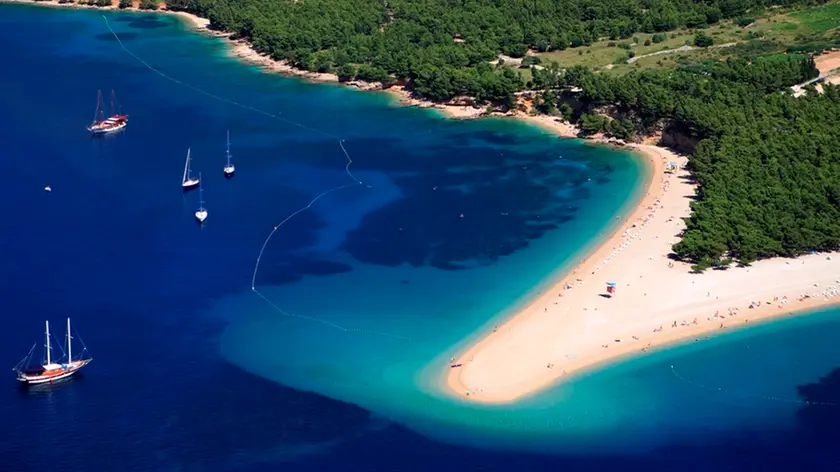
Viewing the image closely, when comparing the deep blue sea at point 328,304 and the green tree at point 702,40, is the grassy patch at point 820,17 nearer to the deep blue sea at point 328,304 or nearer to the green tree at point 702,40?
the green tree at point 702,40

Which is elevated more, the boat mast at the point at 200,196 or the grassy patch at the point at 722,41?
the grassy patch at the point at 722,41

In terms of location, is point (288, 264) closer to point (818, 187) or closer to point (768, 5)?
point (818, 187)

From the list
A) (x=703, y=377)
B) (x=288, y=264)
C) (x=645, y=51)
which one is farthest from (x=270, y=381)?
(x=645, y=51)

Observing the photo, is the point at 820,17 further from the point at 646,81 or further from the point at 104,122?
the point at 104,122

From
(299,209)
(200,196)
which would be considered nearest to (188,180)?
(200,196)

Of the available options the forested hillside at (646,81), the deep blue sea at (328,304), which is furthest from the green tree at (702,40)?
the deep blue sea at (328,304)

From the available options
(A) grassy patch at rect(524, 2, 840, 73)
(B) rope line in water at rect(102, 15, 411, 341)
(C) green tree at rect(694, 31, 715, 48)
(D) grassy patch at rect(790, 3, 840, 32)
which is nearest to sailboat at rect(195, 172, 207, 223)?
(B) rope line in water at rect(102, 15, 411, 341)

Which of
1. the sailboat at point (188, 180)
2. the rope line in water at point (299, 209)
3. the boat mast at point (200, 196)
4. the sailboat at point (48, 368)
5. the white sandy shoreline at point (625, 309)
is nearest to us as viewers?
the sailboat at point (48, 368)

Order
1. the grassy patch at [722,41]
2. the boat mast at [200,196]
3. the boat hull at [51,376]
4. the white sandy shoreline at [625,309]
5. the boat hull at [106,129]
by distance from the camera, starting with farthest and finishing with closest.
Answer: the grassy patch at [722,41], the boat hull at [106,129], the boat mast at [200,196], the white sandy shoreline at [625,309], the boat hull at [51,376]
